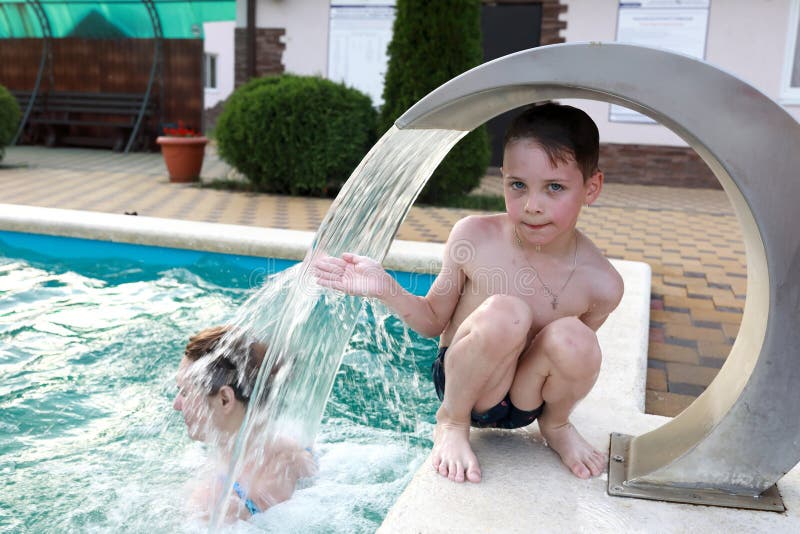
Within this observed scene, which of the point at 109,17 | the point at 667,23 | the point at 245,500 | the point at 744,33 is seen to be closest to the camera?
the point at 245,500

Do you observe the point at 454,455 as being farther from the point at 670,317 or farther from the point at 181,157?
the point at 181,157

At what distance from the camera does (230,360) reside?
216cm

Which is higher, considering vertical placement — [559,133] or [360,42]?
[360,42]

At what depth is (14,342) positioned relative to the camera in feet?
11.1

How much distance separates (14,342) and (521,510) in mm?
2724

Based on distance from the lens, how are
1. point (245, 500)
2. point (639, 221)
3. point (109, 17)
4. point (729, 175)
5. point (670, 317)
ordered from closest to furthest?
point (729, 175)
point (245, 500)
point (670, 317)
point (639, 221)
point (109, 17)

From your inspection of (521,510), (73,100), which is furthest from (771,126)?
(73,100)

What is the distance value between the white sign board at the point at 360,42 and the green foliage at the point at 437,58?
391 cm

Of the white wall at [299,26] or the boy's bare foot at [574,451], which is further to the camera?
the white wall at [299,26]

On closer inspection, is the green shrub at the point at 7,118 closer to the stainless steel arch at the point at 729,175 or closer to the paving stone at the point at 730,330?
the paving stone at the point at 730,330

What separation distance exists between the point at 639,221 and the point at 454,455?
5737 millimetres

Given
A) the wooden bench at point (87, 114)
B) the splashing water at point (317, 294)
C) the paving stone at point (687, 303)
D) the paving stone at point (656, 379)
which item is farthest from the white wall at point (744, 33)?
the splashing water at point (317, 294)

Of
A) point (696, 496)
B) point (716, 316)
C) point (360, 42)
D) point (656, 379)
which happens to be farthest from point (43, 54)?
point (696, 496)

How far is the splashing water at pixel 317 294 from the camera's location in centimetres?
200
